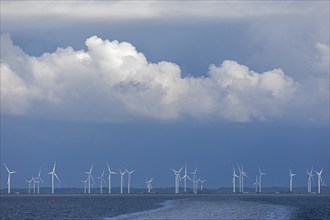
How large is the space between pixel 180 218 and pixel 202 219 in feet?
12.6

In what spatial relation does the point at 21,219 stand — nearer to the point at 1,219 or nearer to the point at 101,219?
the point at 1,219

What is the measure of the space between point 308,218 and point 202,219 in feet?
45.6

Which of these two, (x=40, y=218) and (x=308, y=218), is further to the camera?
(x=40, y=218)

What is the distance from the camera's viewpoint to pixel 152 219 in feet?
401

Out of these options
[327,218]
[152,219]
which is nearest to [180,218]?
[152,219]

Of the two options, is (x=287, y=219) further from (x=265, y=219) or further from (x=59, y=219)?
(x=59, y=219)

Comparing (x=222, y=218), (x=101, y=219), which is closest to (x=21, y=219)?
(x=101, y=219)

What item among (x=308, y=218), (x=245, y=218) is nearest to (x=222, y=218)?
(x=245, y=218)

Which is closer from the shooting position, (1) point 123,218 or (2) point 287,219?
(2) point 287,219

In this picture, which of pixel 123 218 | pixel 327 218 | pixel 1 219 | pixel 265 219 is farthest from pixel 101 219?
pixel 327 218

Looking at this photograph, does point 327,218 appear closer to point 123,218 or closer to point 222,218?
point 222,218

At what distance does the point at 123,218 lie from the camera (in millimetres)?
128875

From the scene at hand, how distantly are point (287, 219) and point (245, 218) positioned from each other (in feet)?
18.4

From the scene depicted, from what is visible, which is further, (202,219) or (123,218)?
(123,218)
